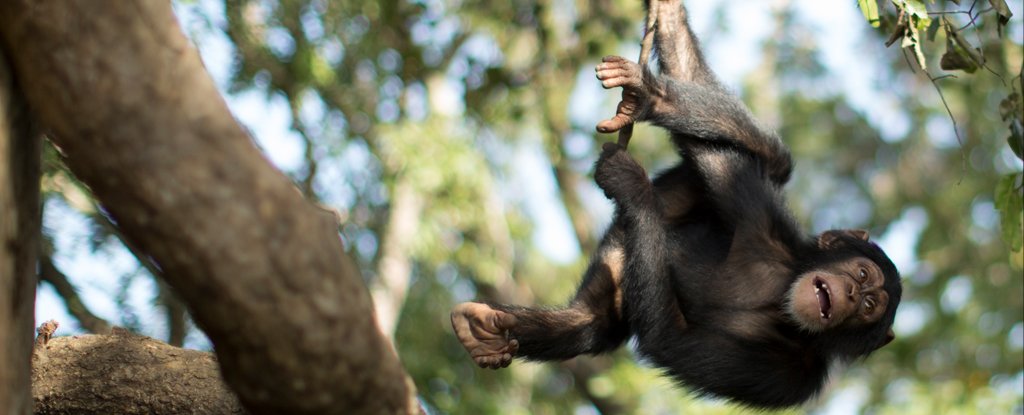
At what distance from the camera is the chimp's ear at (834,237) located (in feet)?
18.7

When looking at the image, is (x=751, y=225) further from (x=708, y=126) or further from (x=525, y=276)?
(x=525, y=276)

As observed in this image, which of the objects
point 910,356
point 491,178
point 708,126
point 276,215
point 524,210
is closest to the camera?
point 276,215

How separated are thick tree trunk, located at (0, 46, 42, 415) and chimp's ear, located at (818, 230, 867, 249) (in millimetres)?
3929

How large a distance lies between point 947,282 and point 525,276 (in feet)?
28.3

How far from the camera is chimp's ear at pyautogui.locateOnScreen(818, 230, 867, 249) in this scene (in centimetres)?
570

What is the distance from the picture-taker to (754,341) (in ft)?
18.0

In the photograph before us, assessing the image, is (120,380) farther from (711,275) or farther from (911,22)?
(911,22)

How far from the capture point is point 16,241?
308cm

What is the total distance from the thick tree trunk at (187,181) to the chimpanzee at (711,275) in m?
2.17

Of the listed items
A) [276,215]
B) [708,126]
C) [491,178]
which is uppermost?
[276,215]

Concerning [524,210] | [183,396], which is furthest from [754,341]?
[524,210]

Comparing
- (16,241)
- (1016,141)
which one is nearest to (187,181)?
(16,241)

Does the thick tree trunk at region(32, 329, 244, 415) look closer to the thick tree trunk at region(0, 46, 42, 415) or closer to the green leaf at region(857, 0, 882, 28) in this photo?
the thick tree trunk at region(0, 46, 42, 415)

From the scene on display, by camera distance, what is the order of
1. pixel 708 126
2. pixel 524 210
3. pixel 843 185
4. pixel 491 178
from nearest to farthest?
pixel 708 126, pixel 491 178, pixel 524 210, pixel 843 185
